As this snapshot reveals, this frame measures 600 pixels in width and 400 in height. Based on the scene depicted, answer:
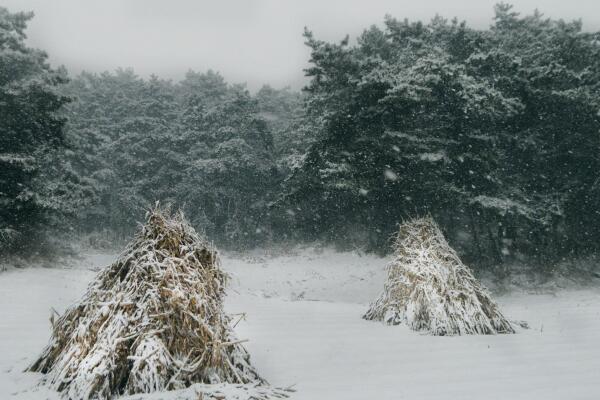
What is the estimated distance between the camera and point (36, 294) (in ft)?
26.6

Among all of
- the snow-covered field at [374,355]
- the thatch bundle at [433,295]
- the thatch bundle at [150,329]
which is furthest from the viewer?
the thatch bundle at [433,295]

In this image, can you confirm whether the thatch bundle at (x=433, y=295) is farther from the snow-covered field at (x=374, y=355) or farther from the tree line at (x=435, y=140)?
the tree line at (x=435, y=140)

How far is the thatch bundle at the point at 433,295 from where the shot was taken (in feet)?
16.3

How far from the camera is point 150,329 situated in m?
2.80

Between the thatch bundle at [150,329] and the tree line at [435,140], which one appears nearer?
the thatch bundle at [150,329]

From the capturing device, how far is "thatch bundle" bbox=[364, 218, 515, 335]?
196 inches

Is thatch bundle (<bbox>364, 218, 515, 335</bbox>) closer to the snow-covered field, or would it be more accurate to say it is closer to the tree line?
the snow-covered field

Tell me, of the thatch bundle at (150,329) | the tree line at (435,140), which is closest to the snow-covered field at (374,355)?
the thatch bundle at (150,329)

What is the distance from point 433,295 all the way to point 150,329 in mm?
3426

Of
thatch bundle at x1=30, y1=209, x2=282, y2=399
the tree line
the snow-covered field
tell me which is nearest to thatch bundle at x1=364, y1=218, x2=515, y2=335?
the snow-covered field

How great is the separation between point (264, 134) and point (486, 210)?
48.6 feet

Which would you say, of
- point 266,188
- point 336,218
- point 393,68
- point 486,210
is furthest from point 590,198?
point 266,188

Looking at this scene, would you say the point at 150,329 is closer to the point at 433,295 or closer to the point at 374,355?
the point at 374,355

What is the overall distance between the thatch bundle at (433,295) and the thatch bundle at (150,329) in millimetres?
2668
